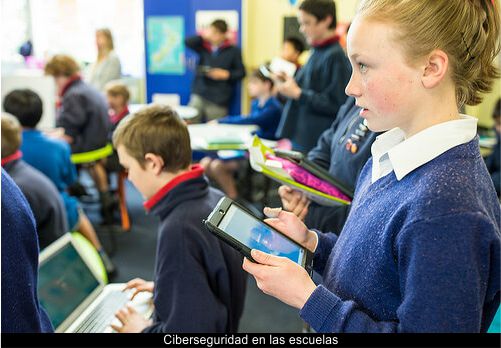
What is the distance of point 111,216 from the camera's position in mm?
3529

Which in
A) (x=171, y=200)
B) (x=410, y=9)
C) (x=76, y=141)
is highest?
(x=410, y=9)

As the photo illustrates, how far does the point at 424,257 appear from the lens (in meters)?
0.63

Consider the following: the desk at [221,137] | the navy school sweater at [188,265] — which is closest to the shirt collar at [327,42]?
the desk at [221,137]

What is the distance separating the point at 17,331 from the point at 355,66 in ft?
2.34

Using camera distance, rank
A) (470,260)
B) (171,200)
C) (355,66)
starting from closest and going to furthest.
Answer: (470,260)
(355,66)
(171,200)

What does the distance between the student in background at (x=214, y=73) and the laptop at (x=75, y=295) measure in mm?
3411

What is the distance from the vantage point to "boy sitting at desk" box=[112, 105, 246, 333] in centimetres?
122

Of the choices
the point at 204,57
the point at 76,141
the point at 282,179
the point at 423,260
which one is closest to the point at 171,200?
the point at 282,179

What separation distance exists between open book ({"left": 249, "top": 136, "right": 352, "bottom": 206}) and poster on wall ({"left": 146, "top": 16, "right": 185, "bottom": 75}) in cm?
A: 448

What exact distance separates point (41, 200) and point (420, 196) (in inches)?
73.2

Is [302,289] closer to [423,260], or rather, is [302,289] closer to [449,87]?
[423,260]

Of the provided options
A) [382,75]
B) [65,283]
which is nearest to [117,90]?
[65,283]

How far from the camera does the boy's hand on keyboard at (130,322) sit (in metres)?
1.29

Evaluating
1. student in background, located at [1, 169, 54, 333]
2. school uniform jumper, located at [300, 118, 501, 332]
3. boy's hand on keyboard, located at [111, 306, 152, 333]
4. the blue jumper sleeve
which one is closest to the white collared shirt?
school uniform jumper, located at [300, 118, 501, 332]
